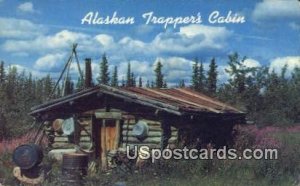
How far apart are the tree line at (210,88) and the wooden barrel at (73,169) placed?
1666 millimetres

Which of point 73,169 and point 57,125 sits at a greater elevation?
point 57,125

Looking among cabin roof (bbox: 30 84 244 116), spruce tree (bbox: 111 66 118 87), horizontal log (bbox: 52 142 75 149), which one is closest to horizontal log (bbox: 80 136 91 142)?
horizontal log (bbox: 52 142 75 149)

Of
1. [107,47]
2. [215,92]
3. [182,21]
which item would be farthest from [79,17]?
[215,92]

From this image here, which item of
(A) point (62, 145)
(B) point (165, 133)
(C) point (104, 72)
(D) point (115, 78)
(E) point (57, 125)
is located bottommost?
(A) point (62, 145)

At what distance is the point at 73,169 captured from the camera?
1510cm

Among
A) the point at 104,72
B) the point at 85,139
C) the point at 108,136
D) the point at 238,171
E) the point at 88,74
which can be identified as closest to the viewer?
the point at 238,171

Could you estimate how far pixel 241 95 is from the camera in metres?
15.6

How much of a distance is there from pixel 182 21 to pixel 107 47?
1.64 metres

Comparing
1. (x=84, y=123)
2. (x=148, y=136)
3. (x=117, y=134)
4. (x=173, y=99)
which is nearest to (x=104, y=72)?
(x=173, y=99)

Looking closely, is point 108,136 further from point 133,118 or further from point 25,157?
point 25,157

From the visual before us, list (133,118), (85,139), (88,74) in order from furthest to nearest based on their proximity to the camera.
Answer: (85,139)
(133,118)
(88,74)

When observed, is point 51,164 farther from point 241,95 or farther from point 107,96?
point 241,95

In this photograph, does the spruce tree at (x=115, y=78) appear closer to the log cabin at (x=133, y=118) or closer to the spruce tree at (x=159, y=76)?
the log cabin at (x=133, y=118)

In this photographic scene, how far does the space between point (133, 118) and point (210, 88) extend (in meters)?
2.59
